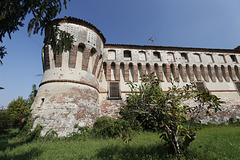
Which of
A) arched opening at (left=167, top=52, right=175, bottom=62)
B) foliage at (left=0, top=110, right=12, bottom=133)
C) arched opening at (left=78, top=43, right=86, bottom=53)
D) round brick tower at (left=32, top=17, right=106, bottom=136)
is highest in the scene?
arched opening at (left=167, top=52, right=175, bottom=62)

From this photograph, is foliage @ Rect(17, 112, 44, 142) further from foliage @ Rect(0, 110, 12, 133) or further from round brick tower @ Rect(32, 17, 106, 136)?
foliage @ Rect(0, 110, 12, 133)

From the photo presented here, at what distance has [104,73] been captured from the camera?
12.7 metres

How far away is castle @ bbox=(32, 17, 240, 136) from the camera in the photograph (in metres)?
8.19

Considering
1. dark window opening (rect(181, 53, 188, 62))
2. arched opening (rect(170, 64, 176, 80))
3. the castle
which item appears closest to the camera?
the castle

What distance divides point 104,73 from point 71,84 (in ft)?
14.7

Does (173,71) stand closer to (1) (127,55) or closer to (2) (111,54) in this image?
(1) (127,55)

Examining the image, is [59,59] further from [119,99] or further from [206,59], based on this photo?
[206,59]

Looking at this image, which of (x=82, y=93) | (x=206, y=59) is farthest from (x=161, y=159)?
(x=206, y=59)

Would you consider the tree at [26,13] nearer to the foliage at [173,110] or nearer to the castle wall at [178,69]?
the foliage at [173,110]

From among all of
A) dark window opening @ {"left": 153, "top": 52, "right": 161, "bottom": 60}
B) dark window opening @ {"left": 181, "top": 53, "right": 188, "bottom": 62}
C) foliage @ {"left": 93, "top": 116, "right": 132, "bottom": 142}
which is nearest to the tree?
foliage @ {"left": 93, "top": 116, "right": 132, "bottom": 142}

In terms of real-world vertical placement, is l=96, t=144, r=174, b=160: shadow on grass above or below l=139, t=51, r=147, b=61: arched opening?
below

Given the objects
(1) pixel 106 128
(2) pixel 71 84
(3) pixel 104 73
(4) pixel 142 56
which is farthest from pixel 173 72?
(2) pixel 71 84

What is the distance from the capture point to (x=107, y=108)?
1087 cm

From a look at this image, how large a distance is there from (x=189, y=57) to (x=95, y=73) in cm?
1221
